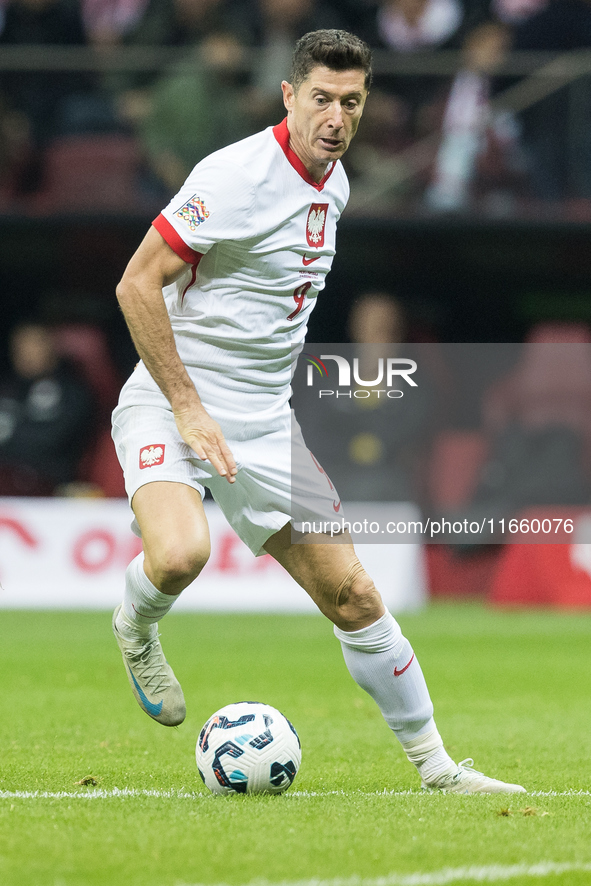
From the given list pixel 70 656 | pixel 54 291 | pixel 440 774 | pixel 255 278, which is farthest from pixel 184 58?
pixel 440 774

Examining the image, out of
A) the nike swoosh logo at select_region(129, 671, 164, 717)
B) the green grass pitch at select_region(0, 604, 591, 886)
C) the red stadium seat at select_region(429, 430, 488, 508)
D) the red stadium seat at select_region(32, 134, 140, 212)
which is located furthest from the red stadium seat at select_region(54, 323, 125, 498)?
the nike swoosh logo at select_region(129, 671, 164, 717)

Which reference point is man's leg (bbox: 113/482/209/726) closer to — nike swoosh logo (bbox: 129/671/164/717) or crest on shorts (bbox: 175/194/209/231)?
Answer: nike swoosh logo (bbox: 129/671/164/717)

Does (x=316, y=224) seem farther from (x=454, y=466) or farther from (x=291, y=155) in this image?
(x=454, y=466)

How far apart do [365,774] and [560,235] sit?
9538mm

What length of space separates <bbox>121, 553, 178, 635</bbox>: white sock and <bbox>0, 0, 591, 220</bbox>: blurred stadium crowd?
8.37 metres

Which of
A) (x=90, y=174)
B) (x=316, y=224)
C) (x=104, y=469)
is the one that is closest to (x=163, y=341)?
(x=316, y=224)

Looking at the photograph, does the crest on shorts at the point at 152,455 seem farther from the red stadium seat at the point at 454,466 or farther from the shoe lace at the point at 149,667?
the red stadium seat at the point at 454,466

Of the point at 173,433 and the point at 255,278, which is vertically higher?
the point at 255,278

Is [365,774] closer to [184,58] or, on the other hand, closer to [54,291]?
[184,58]

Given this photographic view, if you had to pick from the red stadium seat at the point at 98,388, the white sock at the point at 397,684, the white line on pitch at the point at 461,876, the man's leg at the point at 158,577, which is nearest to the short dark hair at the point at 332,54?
the man's leg at the point at 158,577

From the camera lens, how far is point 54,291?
51.2ft

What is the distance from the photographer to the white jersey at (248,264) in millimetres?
4410

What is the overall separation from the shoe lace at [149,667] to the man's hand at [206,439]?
2.59 ft

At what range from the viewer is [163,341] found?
4.43 metres
